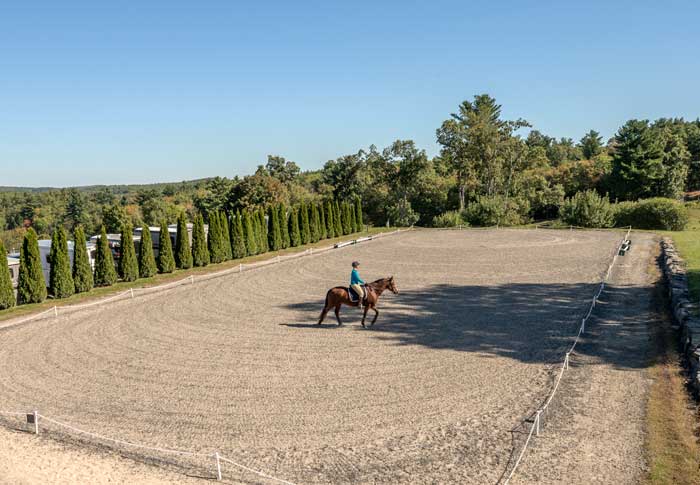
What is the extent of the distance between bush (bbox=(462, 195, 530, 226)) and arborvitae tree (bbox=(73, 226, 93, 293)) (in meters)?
39.1

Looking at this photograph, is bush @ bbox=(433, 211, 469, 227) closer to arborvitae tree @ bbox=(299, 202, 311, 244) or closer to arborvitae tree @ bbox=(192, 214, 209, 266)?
arborvitae tree @ bbox=(299, 202, 311, 244)

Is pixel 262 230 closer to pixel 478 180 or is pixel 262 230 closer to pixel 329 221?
pixel 329 221

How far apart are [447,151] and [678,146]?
28797 millimetres

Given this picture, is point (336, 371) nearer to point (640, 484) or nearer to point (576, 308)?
point (640, 484)

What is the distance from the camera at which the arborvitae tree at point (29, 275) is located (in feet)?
66.3

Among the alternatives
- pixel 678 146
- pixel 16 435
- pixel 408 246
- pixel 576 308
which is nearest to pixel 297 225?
pixel 408 246

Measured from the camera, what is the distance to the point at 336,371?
11.7 m

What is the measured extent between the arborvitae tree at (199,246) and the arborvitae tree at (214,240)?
0.64 meters

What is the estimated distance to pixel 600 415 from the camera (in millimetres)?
9109

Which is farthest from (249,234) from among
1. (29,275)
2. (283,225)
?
(29,275)

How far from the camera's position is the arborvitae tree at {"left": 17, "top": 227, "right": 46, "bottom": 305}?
66.3ft

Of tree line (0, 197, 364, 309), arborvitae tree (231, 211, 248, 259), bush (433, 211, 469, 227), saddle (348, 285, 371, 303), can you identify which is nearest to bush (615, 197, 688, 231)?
bush (433, 211, 469, 227)

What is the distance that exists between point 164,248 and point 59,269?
6.53 meters

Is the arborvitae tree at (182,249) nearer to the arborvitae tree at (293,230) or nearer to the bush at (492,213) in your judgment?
the arborvitae tree at (293,230)
